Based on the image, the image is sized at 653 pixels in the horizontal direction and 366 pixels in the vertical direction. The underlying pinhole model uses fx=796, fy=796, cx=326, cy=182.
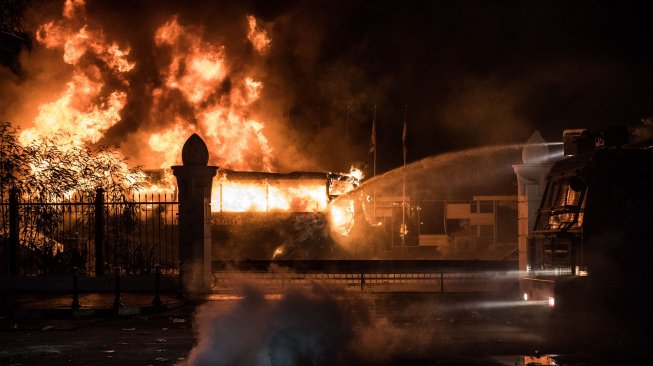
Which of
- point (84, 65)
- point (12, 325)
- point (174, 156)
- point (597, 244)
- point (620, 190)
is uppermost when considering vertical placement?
point (84, 65)

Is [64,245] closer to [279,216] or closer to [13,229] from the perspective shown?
[13,229]

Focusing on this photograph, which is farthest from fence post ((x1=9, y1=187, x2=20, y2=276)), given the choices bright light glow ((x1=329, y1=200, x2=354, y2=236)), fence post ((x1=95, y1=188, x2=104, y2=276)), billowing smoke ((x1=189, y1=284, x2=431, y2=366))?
bright light glow ((x1=329, y1=200, x2=354, y2=236))

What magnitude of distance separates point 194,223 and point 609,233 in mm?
11283

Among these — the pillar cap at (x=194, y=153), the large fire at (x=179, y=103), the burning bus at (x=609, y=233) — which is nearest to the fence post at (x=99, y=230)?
the pillar cap at (x=194, y=153)

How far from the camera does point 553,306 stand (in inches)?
547

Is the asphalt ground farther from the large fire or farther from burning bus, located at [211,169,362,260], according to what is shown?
the large fire

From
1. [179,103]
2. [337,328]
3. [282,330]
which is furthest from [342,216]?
[282,330]

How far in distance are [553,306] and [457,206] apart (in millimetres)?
53308

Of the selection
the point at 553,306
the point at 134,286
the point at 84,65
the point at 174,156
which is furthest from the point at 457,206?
the point at 553,306

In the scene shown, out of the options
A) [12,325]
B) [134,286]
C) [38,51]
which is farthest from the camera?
[38,51]

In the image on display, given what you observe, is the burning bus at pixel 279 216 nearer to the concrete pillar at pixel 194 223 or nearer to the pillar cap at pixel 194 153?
the concrete pillar at pixel 194 223

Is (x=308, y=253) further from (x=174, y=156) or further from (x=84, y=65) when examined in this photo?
(x=84, y=65)

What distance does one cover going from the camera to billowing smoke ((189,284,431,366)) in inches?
373

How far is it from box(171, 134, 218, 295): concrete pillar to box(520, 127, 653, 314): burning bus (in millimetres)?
10026
